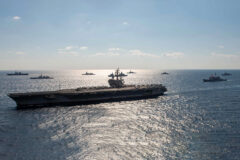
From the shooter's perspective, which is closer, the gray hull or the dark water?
the dark water

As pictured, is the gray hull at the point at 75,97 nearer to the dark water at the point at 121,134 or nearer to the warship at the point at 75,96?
the warship at the point at 75,96

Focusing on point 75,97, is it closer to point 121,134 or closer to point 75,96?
point 75,96

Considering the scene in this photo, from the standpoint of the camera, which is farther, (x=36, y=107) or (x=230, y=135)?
(x=36, y=107)

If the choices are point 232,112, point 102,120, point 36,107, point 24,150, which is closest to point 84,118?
point 102,120

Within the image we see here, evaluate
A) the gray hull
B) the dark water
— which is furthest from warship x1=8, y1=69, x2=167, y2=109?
the dark water

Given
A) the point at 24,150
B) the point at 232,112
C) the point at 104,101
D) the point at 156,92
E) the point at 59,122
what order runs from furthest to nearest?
the point at 156,92
the point at 104,101
the point at 232,112
the point at 59,122
the point at 24,150

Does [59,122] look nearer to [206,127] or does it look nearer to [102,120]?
[102,120]

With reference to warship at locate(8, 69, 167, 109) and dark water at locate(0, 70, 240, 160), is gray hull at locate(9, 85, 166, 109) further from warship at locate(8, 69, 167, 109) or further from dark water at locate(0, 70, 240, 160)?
dark water at locate(0, 70, 240, 160)

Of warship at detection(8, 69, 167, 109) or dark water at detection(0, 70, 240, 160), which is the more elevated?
warship at detection(8, 69, 167, 109)

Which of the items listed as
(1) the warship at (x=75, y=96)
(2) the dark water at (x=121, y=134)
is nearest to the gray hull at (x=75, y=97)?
(1) the warship at (x=75, y=96)
